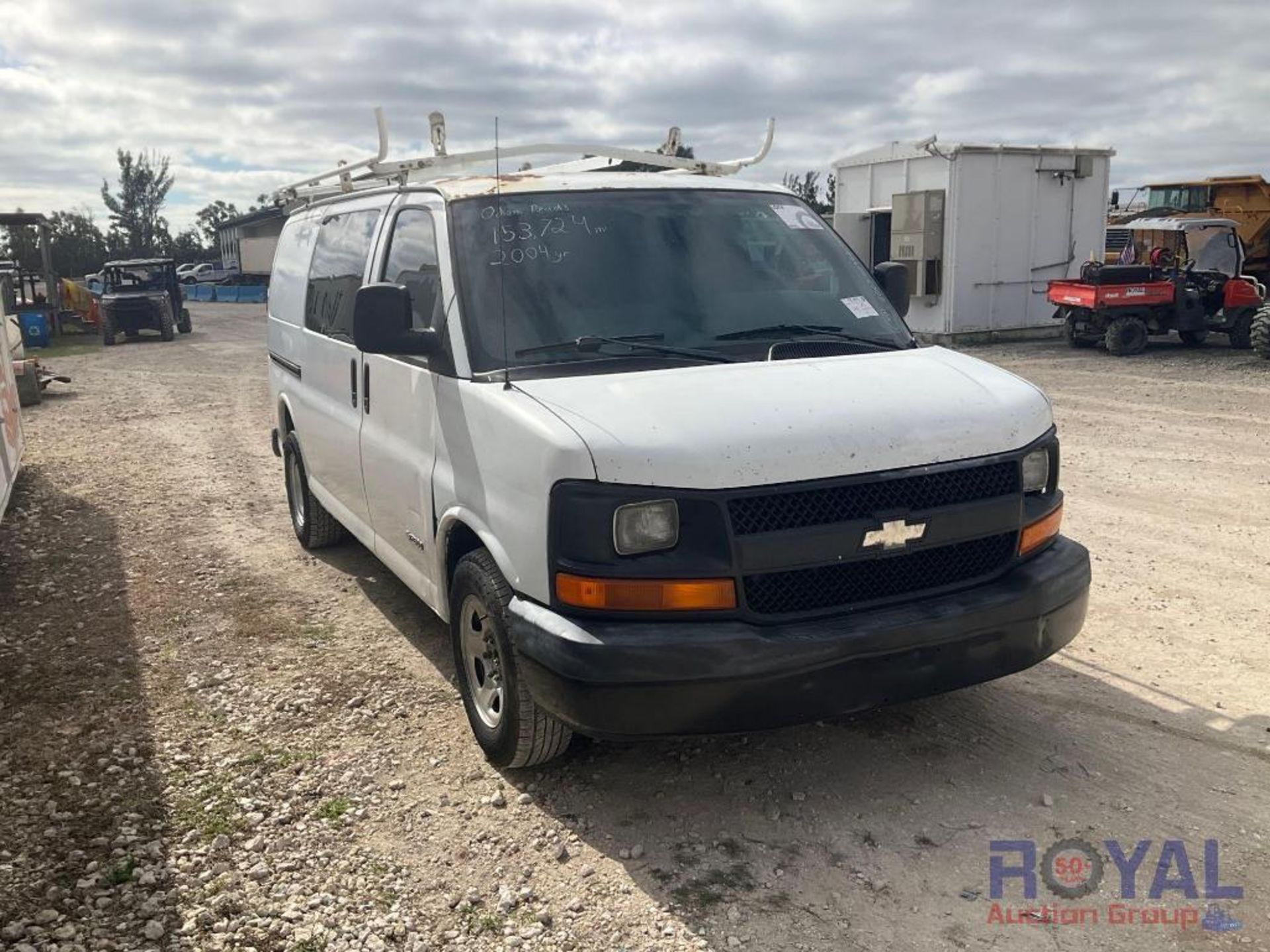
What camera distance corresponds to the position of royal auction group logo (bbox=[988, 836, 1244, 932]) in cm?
302

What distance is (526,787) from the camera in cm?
387

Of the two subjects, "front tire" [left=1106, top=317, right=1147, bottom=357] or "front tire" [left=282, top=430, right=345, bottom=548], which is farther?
"front tire" [left=1106, top=317, right=1147, bottom=357]

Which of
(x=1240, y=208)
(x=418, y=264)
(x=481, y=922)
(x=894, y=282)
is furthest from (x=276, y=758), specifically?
(x=1240, y=208)

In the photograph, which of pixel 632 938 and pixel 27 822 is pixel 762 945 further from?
pixel 27 822

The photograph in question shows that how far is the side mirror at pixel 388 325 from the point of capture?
3.97 meters

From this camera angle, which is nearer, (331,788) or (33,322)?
(331,788)

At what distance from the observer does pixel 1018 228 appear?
1916cm

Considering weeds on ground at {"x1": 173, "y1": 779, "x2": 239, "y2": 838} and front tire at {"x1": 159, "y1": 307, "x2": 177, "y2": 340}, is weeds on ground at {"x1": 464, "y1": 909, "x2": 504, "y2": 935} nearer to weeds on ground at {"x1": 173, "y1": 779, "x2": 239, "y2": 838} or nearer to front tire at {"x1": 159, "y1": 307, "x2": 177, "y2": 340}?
weeds on ground at {"x1": 173, "y1": 779, "x2": 239, "y2": 838}

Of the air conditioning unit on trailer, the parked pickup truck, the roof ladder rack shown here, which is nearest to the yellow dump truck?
the air conditioning unit on trailer

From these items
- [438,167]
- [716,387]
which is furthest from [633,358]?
[438,167]

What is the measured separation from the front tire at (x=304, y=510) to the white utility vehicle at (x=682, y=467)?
6.37 feet

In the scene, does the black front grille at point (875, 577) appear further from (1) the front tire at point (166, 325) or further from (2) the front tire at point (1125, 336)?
(1) the front tire at point (166, 325)

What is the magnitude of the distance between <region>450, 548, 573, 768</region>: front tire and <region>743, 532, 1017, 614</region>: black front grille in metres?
0.83

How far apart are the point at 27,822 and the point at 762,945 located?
2563 millimetres
